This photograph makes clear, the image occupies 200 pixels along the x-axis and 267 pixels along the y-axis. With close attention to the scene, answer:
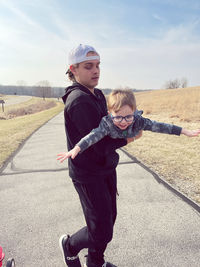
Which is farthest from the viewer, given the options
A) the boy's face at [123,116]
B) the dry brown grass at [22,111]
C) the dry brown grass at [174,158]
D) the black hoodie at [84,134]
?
the dry brown grass at [22,111]

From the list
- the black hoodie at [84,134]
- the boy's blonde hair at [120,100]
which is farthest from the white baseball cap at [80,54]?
the boy's blonde hair at [120,100]

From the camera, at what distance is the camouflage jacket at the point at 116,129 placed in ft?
4.71

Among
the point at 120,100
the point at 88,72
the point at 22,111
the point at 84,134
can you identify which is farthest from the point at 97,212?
the point at 22,111

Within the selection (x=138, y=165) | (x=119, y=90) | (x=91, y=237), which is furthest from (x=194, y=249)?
(x=138, y=165)

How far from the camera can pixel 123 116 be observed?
1.54 meters

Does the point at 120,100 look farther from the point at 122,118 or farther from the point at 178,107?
the point at 178,107

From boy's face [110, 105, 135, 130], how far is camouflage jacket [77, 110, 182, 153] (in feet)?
0.11

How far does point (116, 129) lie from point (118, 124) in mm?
48

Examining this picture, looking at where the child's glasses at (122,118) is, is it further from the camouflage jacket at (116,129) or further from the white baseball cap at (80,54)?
the white baseball cap at (80,54)

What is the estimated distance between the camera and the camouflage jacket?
1.44m

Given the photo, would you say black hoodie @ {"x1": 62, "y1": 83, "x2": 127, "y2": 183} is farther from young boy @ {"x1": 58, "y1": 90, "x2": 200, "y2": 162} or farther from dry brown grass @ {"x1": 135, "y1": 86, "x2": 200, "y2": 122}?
dry brown grass @ {"x1": 135, "y1": 86, "x2": 200, "y2": 122}

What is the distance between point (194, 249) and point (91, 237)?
124 cm

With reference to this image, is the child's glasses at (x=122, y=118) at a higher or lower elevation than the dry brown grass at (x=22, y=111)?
higher

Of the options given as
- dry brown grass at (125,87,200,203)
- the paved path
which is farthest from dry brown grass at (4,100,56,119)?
the paved path
